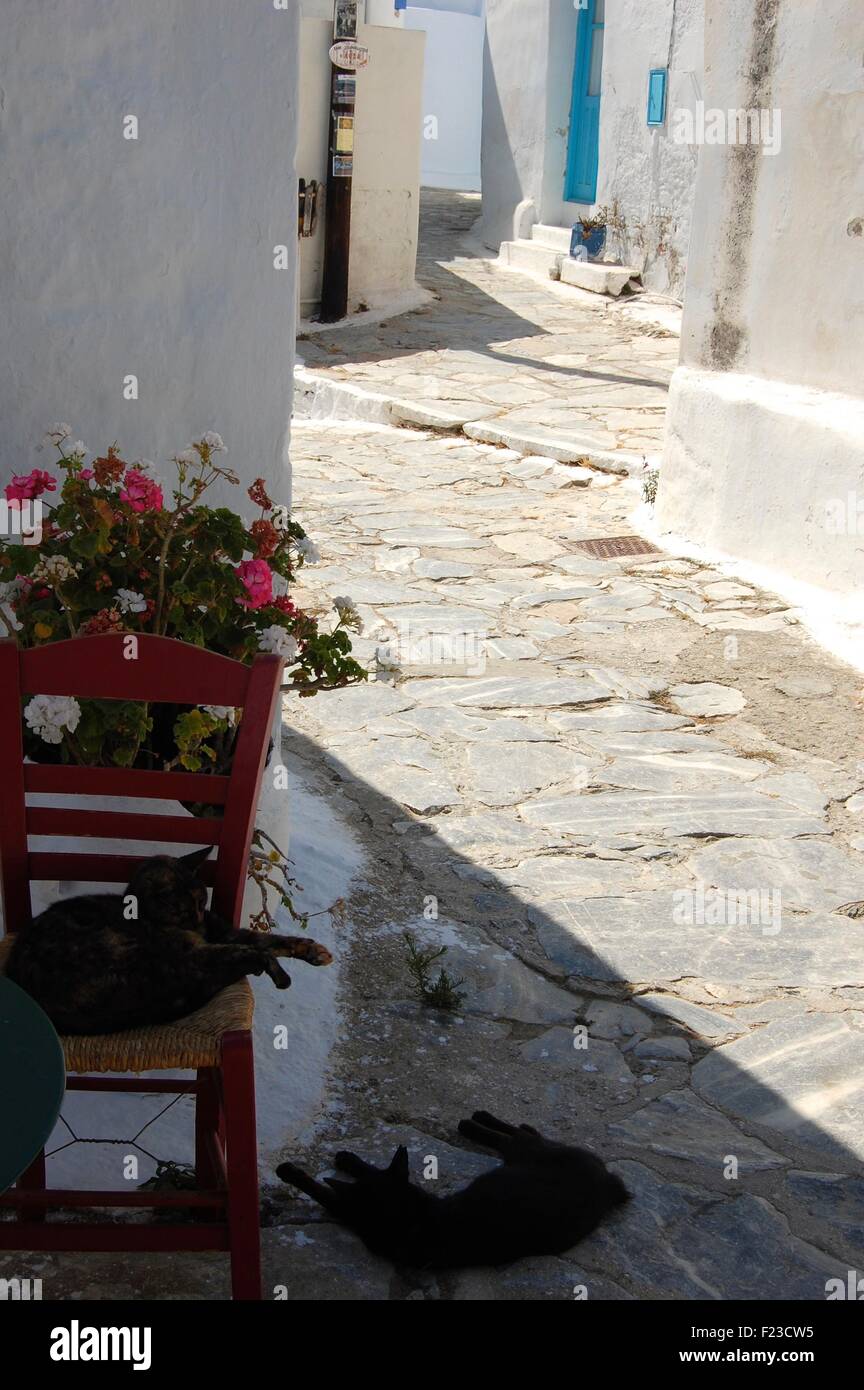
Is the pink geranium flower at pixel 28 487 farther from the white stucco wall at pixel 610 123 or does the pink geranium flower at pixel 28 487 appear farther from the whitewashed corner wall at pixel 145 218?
the white stucco wall at pixel 610 123

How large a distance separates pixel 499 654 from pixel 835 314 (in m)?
2.18

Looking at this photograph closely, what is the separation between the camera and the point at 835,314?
6.12 m

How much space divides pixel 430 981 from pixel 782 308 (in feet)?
13.7

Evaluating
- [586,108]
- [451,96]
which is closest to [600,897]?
[586,108]

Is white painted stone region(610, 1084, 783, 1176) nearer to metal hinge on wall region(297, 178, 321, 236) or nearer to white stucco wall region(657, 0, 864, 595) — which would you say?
white stucco wall region(657, 0, 864, 595)

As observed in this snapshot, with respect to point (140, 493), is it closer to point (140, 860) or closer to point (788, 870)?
point (140, 860)

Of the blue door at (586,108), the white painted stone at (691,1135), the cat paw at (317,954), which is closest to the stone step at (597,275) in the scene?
the blue door at (586,108)

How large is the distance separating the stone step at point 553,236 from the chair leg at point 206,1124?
12.6 m

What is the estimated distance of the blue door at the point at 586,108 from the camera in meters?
13.9

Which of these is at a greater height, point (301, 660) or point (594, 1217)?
point (301, 660)

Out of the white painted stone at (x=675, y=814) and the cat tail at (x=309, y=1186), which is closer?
the cat tail at (x=309, y=1186)

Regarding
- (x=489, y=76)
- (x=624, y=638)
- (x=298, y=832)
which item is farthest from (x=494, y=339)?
(x=298, y=832)
